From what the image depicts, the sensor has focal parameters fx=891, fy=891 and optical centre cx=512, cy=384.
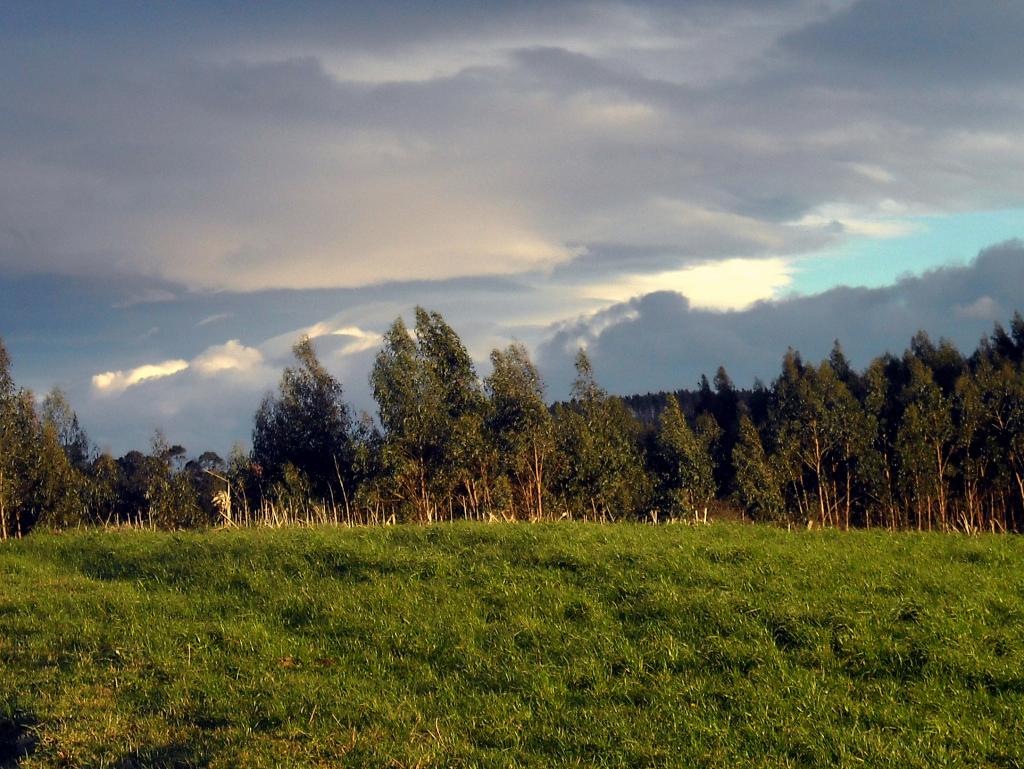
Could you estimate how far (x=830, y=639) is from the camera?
10.3 m

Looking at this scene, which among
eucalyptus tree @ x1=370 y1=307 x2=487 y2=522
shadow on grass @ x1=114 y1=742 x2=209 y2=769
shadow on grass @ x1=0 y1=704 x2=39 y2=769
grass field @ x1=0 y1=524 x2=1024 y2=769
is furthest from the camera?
eucalyptus tree @ x1=370 y1=307 x2=487 y2=522

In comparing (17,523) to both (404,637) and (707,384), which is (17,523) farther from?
(707,384)

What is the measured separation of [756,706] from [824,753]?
1.09 metres

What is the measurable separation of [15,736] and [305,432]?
41841mm

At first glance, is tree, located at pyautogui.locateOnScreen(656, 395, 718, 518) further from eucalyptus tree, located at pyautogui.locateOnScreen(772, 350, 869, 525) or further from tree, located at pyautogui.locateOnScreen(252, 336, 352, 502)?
tree, located at pyautogui.locateOnScreen(252, 336, 352, 502)

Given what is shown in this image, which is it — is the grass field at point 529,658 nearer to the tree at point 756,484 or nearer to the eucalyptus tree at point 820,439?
the tree at point 756,484

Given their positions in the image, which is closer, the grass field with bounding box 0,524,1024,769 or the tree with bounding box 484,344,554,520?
the grass field with bounding box 0,524,1024,769

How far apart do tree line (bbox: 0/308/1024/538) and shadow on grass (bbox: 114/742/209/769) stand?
21060 mm

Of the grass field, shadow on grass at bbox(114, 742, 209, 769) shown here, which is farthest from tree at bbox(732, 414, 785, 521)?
shadow on grass at bbox(114, 742, 209, 769)

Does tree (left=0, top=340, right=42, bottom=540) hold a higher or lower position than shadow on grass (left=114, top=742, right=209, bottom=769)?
higher

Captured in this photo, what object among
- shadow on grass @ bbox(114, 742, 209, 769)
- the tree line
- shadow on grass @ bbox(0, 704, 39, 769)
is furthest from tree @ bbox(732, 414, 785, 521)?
shadow on grass @ bbox(114, 742, 209, 769)

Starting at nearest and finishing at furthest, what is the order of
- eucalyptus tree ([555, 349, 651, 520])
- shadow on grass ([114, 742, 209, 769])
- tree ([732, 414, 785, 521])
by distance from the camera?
1. shadow on grass ([114, 742, 209, 769])
2. eucalyptus tree ([555, 349, 651, 520])
3. tree ([732, 414, 785, 521])

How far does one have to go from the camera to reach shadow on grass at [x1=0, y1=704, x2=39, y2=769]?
8.87 m

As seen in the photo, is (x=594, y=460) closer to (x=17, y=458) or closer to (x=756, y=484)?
(x=756, y=484)
